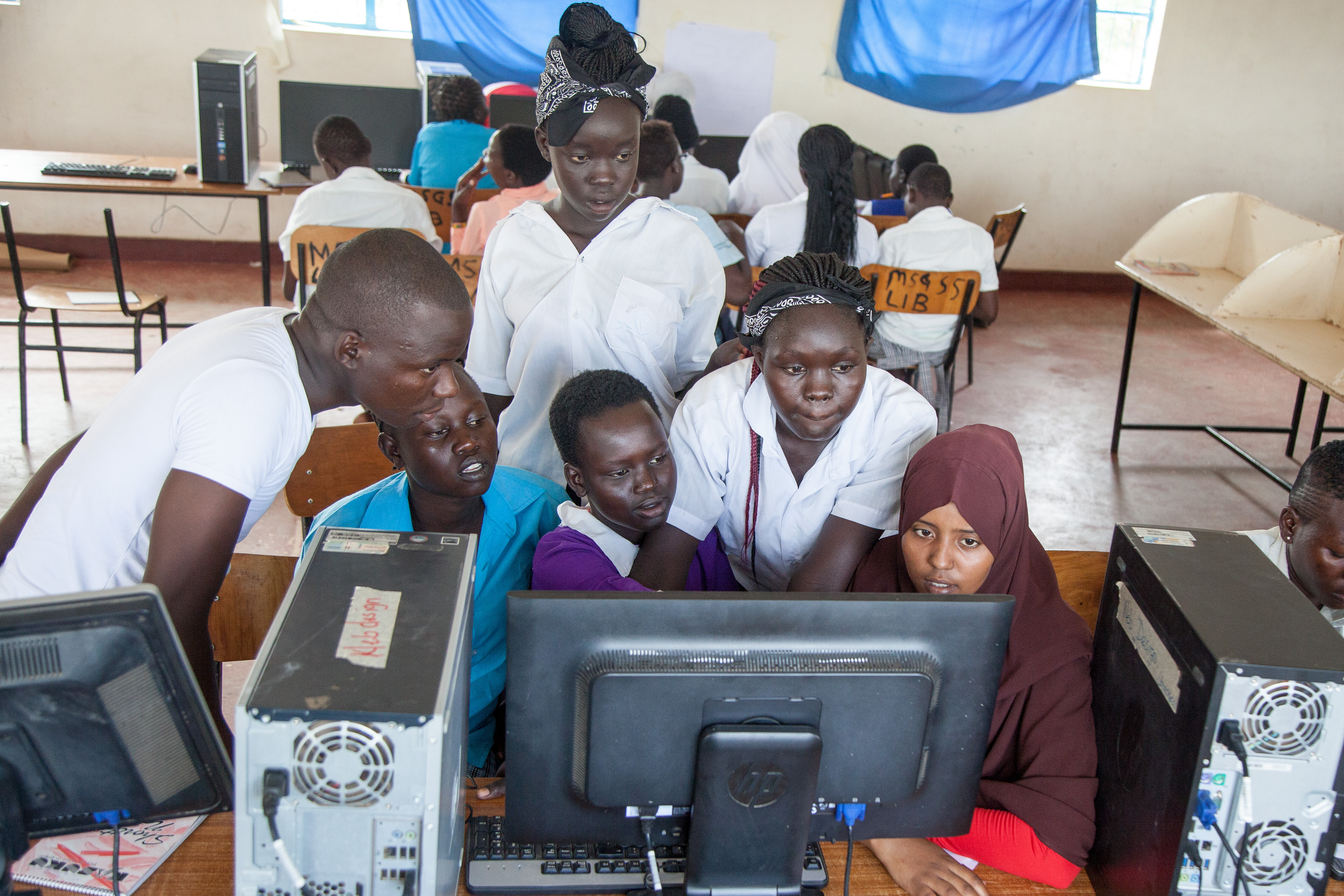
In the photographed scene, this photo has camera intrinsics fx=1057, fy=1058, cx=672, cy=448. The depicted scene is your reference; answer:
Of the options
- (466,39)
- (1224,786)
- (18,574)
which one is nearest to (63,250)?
(466,39)

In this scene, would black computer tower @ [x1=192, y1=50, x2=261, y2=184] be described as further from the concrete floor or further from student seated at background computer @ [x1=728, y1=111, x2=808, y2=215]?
student seated at background computer @ [x1=728, y1=111, x2=808, y2=215]

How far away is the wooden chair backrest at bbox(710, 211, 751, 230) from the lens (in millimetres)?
4148

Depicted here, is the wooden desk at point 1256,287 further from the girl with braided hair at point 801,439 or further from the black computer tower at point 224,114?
the black computer tower at point 224,114

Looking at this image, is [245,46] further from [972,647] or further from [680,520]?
[972,647]

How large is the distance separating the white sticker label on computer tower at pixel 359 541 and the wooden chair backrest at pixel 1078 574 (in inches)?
44.8

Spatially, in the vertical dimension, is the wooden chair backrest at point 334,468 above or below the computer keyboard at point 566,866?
above

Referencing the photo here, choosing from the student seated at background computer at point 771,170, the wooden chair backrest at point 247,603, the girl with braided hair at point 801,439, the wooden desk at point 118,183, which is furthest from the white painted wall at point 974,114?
the girl with braided hair at point 801,439

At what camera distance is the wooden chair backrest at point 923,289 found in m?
3.57

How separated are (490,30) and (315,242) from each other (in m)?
3.00

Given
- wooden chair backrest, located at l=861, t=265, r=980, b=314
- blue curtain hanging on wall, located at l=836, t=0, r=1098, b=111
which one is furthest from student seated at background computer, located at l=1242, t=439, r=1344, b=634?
blue curtain hanging on wall, located at l=836, t=0, r=1098, b=111

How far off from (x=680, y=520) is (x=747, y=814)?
2.08 ft

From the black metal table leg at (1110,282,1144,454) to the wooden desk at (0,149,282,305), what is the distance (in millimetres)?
3604

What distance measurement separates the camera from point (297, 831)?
85 centimetres

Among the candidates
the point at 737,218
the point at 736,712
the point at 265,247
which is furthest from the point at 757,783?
the point at 265,247
